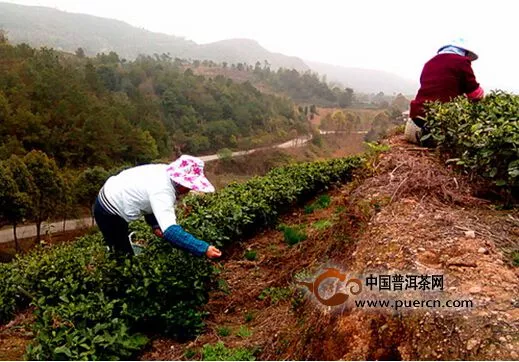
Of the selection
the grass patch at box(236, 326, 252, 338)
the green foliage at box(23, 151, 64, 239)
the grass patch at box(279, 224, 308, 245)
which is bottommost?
the green foliage at box(23, 151, 64, 239)

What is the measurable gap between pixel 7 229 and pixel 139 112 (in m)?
26.9

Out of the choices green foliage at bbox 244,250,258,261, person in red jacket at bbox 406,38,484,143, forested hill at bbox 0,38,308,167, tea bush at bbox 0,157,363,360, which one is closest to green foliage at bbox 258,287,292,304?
tea bush at bbox 0,157,363,360

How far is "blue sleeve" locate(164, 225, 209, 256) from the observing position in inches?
125

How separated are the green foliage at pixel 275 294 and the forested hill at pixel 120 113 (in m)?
29.8

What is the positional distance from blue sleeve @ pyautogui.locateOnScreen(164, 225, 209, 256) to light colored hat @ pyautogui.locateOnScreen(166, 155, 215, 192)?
33cm

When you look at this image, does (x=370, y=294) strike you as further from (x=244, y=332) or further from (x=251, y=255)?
(x=251, y=255)

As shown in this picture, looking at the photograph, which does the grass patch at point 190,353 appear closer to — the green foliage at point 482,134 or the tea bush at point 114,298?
the tea bush at point 114,298

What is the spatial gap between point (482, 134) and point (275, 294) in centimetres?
214

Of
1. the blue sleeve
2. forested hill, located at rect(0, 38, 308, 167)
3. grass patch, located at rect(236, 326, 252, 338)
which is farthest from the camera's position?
forested hill, located at rect(0, 38, 308, 167)

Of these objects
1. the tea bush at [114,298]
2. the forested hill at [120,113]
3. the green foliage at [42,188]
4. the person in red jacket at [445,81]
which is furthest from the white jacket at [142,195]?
the forested hill at [120,113]

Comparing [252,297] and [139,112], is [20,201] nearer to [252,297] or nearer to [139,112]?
[252,297]

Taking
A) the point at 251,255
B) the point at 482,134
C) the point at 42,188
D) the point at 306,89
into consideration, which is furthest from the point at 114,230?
the point at 306,89

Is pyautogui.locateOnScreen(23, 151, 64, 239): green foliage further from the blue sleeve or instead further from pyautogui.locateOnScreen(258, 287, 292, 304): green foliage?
the blue sleeve

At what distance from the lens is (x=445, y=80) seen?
4.98 metres
